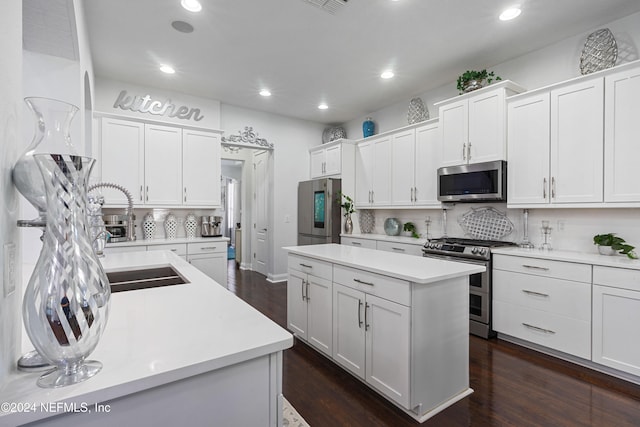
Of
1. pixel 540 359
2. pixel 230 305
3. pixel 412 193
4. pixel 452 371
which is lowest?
pixel 540 359

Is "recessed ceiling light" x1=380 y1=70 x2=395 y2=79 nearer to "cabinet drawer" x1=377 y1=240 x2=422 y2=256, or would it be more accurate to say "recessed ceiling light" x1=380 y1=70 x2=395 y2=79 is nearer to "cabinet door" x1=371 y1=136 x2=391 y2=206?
"cabinet door" x1=371 y1=136 x2=391 y2=206

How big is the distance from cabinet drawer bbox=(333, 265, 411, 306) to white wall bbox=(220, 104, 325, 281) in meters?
3.32

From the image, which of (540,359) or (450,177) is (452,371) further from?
(450,177)

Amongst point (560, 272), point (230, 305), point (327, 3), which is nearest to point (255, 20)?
point (327, 3)

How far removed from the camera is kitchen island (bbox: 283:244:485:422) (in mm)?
1843

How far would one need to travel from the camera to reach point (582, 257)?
8.63 feet

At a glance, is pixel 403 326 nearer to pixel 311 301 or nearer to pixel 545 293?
pixel 311 301

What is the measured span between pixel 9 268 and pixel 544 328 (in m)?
3.46

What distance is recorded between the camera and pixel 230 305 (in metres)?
1.24

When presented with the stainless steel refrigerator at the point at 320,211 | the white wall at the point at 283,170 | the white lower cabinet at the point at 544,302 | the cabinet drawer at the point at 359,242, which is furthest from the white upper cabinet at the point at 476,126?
the white wall at the point at 283,170

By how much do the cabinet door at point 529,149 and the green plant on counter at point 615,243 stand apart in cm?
50

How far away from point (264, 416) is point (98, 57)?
4.16 m

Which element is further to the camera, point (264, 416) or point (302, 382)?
point (302, 382)

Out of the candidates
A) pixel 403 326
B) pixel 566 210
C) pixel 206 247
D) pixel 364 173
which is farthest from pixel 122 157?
pixel 566 210
